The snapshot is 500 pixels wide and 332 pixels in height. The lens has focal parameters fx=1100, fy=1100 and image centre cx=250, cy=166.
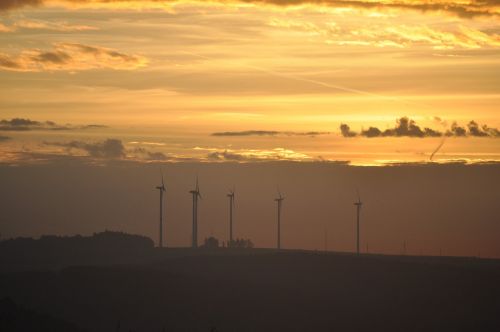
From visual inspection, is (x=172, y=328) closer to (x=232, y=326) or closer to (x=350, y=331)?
(x=232, y=326)

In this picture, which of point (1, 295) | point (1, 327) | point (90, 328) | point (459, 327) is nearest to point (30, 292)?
point (1, 295)

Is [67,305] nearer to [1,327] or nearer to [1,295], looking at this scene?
[1,295]

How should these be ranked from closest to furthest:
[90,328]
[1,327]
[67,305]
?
[1,327]
[90,328]
[67,305]

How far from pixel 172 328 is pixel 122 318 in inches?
400

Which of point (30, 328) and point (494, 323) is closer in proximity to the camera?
point (30, 328)

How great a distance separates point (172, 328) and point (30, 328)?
5341 cm

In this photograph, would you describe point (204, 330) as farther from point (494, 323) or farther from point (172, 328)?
point (494, 323)

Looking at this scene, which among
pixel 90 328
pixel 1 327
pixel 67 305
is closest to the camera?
pixel 1 327

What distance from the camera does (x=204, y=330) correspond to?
190 metres

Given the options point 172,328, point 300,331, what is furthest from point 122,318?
point 300,331

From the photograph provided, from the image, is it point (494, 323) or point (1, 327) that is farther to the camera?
point (494, 323)

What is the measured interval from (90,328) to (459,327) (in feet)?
213

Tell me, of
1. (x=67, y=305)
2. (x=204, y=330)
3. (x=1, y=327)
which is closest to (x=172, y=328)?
(x=204, y=330)

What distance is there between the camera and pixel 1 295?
19400 cm
